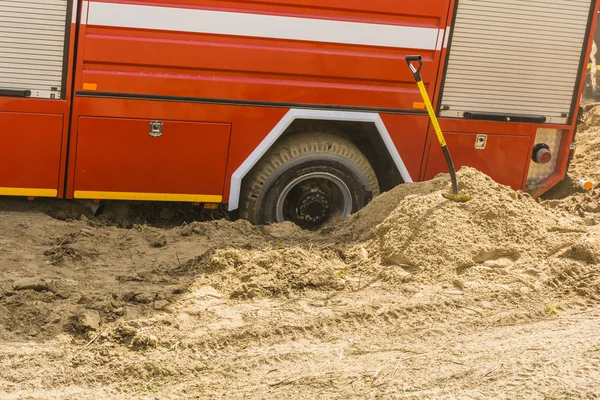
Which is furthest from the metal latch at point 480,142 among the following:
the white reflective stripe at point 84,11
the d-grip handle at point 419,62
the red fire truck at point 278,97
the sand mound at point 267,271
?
the white reflective stripe at point 84,11

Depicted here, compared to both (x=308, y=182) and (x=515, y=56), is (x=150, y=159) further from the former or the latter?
(x=515, y=56)

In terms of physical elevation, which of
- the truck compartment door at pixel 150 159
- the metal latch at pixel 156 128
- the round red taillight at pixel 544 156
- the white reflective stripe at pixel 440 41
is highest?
the white reflective stripe at pixel 440 41

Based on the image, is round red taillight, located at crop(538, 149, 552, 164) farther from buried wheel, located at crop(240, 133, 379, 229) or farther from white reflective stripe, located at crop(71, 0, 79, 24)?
white reflective stripe, located at crop(71, 0, 79, 24)

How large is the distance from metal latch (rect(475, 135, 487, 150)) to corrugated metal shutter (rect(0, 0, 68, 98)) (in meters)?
3.46

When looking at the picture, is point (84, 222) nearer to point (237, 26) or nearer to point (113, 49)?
point (113, 49)

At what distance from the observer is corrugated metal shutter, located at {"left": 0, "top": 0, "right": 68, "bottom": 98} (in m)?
6.14

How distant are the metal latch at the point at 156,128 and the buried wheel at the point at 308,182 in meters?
0.89

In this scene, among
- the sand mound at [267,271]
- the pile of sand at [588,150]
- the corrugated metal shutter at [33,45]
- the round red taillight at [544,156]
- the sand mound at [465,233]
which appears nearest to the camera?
the sand mound at [267,271]

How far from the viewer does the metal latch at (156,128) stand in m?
6.61

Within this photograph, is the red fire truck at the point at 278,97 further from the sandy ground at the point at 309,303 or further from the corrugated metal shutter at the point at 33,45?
the sandy ground at the point at 309,303

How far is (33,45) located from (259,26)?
1661 millimetres

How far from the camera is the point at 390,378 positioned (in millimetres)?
4473

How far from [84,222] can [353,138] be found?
2.35 metres

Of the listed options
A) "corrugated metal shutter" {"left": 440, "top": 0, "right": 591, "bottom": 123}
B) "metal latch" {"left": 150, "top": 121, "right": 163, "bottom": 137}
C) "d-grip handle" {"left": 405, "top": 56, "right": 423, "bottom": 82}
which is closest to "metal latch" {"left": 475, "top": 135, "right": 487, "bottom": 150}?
"corrugated metal shutter" {"left": 440, "top": 0, "right": 591, "bottom": 123}
